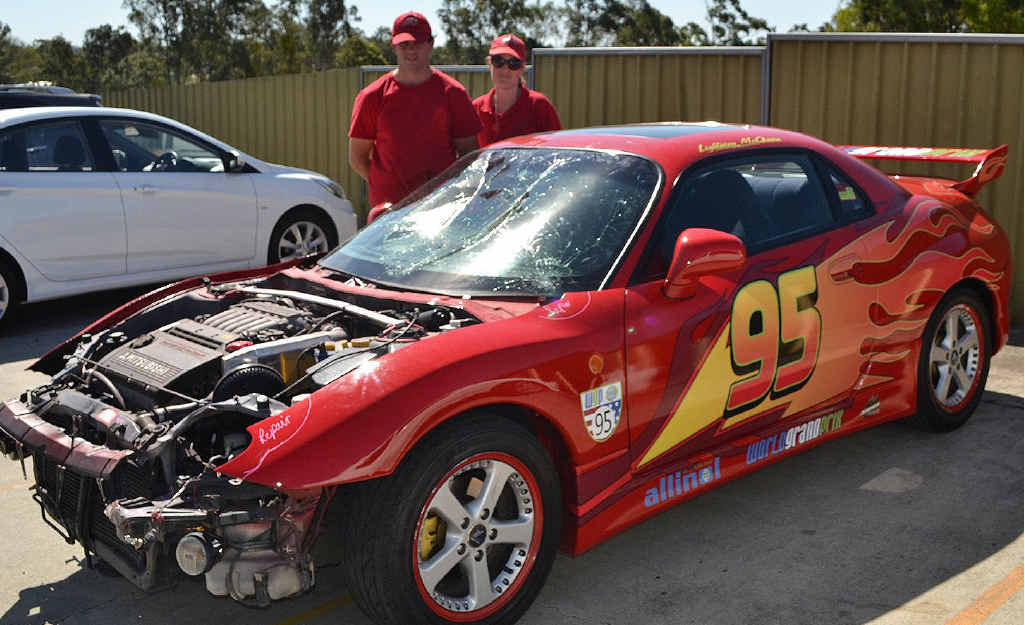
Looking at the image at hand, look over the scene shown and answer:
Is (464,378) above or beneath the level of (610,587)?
above

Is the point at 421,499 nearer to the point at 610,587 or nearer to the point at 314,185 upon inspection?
the point at 610,587

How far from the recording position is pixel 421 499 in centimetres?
317

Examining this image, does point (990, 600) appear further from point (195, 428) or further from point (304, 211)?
point (304, 211)

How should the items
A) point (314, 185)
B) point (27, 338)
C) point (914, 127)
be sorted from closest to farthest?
point (27, 338), point (914, 127), point (314, 185)

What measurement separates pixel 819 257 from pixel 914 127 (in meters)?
4.49

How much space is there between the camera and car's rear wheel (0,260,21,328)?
7.74 meters

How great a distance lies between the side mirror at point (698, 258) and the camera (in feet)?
12.3

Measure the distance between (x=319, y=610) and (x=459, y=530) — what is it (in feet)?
2.35

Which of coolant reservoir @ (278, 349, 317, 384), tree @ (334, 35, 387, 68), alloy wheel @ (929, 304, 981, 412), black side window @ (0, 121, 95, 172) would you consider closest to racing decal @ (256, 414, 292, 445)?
coolant reservoir @ (278, 349, 317, 384)

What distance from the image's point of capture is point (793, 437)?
442 centimetres

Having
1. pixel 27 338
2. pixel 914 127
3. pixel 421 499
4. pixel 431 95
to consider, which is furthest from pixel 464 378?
pixel 914 127

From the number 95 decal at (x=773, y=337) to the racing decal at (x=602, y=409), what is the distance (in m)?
0.61

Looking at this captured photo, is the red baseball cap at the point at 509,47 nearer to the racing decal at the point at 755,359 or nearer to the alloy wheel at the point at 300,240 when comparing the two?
the racing decal at the point at 755,359

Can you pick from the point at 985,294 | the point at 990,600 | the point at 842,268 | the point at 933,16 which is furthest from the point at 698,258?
the point at 933,16
